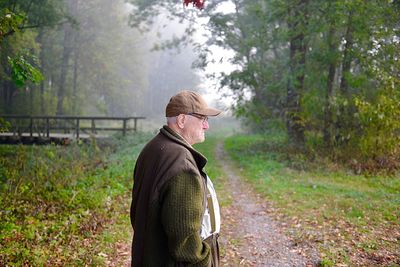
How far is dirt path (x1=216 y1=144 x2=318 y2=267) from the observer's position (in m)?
5.59

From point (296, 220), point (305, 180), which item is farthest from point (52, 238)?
point (305, 180)

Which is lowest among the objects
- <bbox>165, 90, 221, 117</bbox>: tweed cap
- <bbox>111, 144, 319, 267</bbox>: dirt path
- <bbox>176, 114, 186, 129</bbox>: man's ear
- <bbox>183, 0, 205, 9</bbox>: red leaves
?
<bbox>111, 144, 319, 267</bbox>: dirt path

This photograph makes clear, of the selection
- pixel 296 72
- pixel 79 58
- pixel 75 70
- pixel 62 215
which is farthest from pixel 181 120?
pixel 79 58

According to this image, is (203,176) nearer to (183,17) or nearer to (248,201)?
(248,201)

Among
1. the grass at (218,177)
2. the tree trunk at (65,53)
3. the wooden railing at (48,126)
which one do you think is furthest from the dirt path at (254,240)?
the tree trunk at (65,53)

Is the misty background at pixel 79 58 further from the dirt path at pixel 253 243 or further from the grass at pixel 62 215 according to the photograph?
the dirt path at pixel 253 243

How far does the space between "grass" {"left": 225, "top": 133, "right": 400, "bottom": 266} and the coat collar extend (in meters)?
3.74

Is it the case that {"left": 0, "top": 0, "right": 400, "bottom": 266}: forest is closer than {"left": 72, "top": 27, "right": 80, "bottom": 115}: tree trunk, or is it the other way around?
{"left": 0, "top": 0, "right": 400, "bottom": 266}: forest

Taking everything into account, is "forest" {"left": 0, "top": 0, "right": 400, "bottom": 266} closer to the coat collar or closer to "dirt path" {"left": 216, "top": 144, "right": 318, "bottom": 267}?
"dirt path" {"left": 216, "top": 144, "right": 318, "bottom": 267}

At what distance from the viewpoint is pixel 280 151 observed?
52.0 ft

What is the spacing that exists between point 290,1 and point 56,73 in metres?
23.9

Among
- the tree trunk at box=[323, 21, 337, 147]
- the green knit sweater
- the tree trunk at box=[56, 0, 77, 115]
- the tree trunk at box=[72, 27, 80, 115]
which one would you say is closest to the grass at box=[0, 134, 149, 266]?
the green knit sweater

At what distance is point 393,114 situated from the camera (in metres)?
11.2

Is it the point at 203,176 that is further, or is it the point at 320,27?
the point at 320,27
